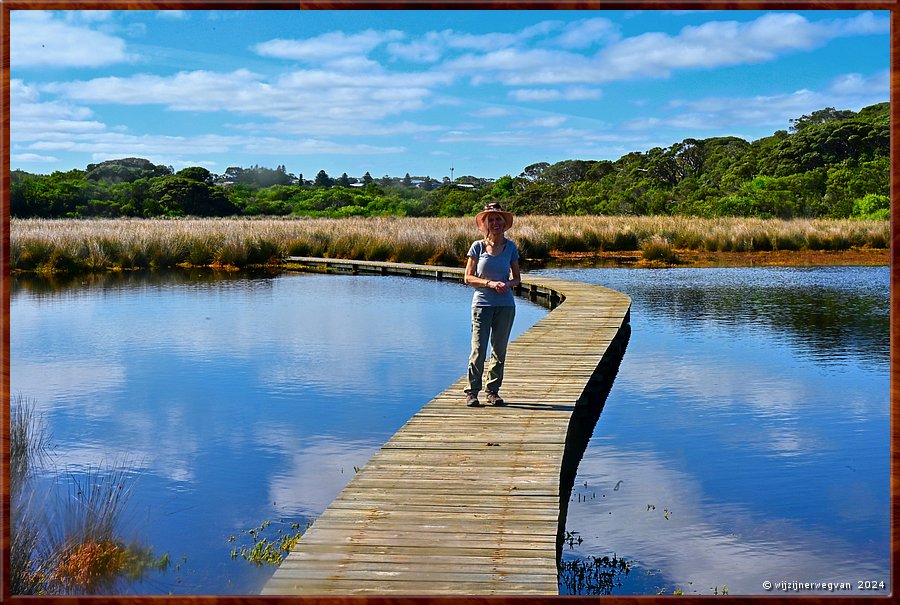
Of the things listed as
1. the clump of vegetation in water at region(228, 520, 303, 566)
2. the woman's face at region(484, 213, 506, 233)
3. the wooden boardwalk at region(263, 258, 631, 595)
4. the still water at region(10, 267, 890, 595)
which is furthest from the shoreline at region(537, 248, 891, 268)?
the clump of vegetation in water at region(228, 520, 303, 566)

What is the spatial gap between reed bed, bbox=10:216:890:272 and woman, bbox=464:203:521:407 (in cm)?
1664

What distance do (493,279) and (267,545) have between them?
2.11 m

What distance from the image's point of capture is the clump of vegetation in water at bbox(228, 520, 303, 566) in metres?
5.15

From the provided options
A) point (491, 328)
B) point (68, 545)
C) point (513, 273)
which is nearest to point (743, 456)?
point (491, 328)

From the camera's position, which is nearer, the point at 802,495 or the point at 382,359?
the point at 802,495

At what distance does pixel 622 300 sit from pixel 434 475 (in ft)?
29.7

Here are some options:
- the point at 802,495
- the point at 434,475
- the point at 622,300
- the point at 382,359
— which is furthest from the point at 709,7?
the point at 622,300

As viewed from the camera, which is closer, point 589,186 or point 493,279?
point 493,279

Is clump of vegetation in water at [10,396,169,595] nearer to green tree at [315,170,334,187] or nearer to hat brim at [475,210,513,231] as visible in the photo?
hat brim at [475,210,513,231]

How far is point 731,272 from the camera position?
20.3 meters

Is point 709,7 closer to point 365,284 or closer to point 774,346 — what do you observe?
point 774,346

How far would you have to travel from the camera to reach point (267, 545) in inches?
211

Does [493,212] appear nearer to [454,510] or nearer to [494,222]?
[494,222]

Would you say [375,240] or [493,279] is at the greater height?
[493,279]
